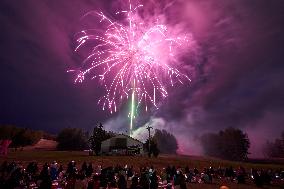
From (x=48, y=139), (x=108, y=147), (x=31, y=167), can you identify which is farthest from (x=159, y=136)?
(x=31, y=167)

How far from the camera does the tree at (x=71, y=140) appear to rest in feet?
356

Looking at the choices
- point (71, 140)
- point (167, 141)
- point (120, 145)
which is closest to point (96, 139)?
point (120, 145)

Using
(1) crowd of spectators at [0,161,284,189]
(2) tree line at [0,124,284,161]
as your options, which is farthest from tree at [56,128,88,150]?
(1) crowd of spectators at [0,161,284,189]

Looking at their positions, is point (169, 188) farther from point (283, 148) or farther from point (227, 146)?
point (283, 148)

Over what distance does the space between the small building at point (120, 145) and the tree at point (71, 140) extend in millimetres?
37020

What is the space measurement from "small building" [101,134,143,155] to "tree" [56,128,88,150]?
37.0m

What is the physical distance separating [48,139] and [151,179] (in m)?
113

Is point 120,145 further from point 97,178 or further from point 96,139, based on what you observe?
point 97,178

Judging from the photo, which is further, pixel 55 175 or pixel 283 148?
pixel 283 148

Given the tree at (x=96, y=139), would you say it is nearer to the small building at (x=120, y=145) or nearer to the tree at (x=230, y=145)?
the small building at (x=120, y=145)

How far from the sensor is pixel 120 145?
73625 millimetres

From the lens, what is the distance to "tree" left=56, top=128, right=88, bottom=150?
10862 centimetres

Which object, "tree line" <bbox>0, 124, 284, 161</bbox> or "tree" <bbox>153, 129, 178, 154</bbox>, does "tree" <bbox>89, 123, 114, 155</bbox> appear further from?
"tree" <bbox>153, 129, 178, 154</bbox>

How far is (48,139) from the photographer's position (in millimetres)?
130000
